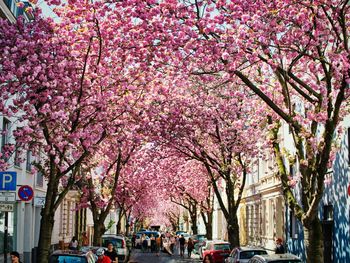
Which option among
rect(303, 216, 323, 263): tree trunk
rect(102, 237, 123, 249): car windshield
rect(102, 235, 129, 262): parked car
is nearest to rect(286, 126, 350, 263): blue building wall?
rect(303, 216, 323, 263): tree trunk

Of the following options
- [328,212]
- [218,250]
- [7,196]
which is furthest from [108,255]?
[218,250]

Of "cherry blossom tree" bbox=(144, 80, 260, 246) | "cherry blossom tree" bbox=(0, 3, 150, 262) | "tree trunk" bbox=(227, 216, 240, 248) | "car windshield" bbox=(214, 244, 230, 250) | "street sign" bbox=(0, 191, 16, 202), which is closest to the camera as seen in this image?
"street sign" bbox=(0, 191, 16, 202)

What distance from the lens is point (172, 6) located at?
13227mm

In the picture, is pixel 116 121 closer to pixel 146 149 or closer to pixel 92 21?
pixel 92 21

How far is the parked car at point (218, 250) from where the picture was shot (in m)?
32.1

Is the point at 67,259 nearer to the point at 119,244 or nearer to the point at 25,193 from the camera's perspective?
the point at 25,193

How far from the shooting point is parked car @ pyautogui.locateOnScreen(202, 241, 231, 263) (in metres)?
32.1

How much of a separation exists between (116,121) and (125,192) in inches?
1191

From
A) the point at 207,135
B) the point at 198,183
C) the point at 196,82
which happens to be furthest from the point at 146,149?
the point at 198,183

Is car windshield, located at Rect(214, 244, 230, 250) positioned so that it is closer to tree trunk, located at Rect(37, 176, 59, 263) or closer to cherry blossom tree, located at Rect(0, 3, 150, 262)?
cherry blossom tree, located at Rect(0, 3, 150, 262)

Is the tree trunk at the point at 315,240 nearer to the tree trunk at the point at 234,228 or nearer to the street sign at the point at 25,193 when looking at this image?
the street sign at the point at 25,193

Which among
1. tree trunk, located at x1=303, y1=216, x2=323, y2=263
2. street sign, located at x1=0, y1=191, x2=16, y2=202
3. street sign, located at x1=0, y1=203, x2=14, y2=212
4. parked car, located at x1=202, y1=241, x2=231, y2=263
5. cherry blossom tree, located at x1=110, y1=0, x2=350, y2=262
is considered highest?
cherry blossom tree, located at x1=110, y1=0, x2=350, y2=262

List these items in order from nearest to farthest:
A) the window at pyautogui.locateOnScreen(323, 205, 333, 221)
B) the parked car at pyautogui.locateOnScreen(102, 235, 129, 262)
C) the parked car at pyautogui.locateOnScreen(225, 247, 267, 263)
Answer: the parked car at pyautogui.locateOnScreen(225, 247, 267, 263) → the window at pyautogui.locateOnScreen(323, 205, 333, 221) → the parked car at pyautogui.locateOnScreen(102, 235, 129, 262)

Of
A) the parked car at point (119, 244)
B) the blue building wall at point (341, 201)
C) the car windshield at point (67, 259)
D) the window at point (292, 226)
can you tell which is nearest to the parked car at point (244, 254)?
the blue building wall at point (341, 201)
